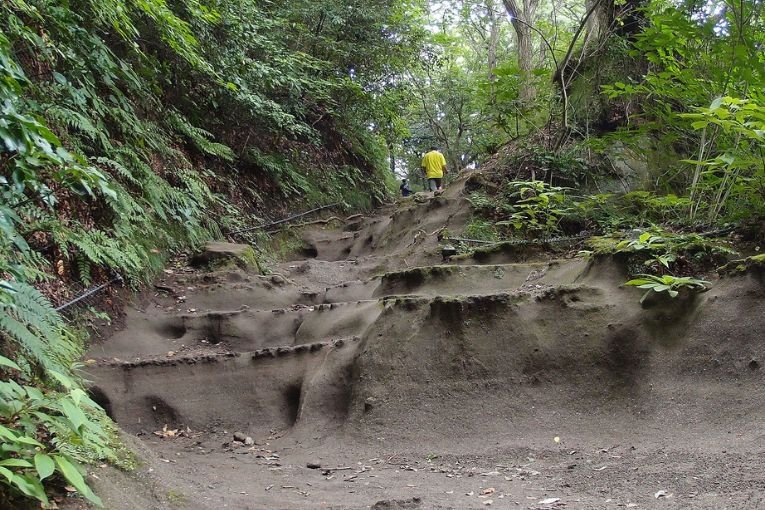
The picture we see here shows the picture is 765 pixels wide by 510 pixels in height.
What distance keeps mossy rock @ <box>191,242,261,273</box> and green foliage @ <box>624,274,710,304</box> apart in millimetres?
5394

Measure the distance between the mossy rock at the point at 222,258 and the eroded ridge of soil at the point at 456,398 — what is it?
1.39m

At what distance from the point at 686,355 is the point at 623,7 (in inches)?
317

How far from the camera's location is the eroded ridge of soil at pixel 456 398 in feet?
10.5

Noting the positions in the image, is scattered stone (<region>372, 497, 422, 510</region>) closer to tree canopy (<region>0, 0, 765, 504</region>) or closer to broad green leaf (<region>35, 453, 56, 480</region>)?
tree canopy (<region>0, 0, 765, 504</region>)

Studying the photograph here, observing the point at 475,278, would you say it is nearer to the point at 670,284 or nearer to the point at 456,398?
the point at 456,398

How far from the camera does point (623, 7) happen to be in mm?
9938

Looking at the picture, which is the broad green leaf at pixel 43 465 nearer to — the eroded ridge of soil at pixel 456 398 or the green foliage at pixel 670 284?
the eroded ridge of soil at pixel 456 398

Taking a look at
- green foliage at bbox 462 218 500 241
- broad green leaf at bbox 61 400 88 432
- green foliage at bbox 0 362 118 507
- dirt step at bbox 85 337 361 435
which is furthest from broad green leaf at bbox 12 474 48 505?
green foliage at bbox 462 218 500 241

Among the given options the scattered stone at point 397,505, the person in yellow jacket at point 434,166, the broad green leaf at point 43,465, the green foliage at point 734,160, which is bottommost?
the scattered stone at point 397,505

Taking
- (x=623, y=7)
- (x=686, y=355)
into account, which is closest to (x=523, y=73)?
(x=623, y=7)

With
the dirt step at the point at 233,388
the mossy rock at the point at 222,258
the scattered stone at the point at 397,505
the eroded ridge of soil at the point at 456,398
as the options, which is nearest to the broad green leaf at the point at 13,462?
the eroded ridge of soil at the point at 456,398

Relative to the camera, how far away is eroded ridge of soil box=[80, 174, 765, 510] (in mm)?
3215

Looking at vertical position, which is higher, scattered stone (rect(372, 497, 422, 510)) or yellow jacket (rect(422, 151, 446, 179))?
yellow jacket (rect(422, 151, 446, 179))

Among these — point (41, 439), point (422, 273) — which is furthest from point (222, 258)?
point (41, 439)
